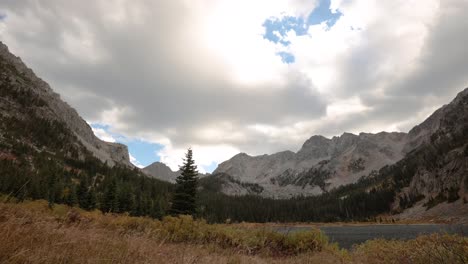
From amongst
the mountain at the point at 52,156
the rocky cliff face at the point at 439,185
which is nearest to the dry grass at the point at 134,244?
the mountain at the point at 52,156

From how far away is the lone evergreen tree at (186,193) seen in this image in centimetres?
3597

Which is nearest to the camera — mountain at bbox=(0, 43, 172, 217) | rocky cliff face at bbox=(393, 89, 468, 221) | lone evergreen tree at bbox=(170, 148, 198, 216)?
lone evergreen tree at bbox=(170, 148, 198, 216)

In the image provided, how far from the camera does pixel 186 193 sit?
3666 cm

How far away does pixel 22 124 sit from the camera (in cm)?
14512

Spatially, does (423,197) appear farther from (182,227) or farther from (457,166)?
(182,227)

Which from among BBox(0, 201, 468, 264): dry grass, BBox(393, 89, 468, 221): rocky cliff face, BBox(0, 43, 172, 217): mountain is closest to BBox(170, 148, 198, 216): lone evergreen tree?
BBox(0, 201, 468, 264): dry grass

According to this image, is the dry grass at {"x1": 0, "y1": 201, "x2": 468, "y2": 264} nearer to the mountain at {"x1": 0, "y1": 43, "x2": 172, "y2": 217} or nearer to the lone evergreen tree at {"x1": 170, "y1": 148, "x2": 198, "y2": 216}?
the lone evergreen tree at {"x1": 170, "y1": 148, "x2": 198, "y2": 216}

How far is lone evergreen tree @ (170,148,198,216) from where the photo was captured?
35969 mm

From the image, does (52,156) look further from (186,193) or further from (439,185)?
(439,185)

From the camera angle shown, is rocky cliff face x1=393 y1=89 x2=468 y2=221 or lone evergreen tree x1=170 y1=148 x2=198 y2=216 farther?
rocky cliff face x1=393 y1=89 x2=468 y2=221

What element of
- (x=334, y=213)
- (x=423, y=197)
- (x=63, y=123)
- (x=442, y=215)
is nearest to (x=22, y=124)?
(x=63, y=123)

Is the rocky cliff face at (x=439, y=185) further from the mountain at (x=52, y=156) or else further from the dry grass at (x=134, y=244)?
the dry grass at (x=134, y=244)

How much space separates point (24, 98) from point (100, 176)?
76.7 metres

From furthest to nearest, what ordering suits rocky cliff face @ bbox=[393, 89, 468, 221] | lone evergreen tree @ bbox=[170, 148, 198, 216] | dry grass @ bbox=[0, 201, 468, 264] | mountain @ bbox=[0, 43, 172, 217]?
rocky cliff face @ bbox=[393, 89, 468, 221]
mountain @ bbox=[0, 43, 172, 217]
lone evergreen tree @ bbox=[170, 148, 198, 216]
dry grass @ bbox=[0, 201, 468, 264]
